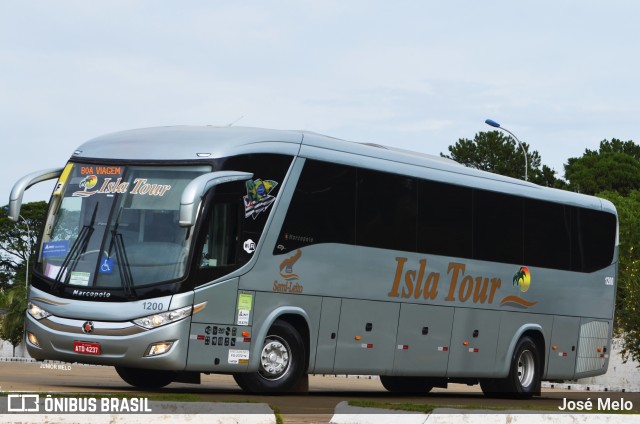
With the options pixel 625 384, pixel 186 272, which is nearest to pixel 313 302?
pixel 186 272

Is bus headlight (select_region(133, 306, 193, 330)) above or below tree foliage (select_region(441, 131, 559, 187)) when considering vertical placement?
below

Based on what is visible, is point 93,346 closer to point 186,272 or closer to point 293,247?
point 186,272

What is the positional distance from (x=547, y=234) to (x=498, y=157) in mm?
77243

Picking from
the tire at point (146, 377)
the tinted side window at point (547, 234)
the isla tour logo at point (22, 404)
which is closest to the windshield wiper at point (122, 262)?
the tire at point (146, 377)

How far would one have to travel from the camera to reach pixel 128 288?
57.2 feet

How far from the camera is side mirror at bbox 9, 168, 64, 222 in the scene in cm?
1836

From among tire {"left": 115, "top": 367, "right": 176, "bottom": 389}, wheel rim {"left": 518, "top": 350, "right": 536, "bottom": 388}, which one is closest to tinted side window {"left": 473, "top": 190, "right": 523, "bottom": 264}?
wheel rim {"left": 518, "top": 350, "right": 536, "bottom": 388}

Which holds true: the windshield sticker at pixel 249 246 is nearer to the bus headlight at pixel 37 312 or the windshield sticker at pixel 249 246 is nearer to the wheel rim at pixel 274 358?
the wheel rim at pixel 274 358

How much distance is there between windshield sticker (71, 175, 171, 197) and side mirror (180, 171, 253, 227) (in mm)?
695

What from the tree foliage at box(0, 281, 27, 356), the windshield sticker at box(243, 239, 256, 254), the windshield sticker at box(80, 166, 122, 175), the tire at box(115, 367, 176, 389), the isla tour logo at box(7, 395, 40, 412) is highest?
the windshield sticker at box(80, 166, 122, 175)

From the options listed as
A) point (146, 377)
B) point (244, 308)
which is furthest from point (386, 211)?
point (146, 377)

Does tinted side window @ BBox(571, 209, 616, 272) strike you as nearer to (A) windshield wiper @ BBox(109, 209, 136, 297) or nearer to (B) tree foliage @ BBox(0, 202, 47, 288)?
(A) windshield wiper @ BBox(109, 209, 136, 297)

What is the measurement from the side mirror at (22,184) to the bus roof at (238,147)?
433 mm

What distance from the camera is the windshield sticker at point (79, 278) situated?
17.7m
